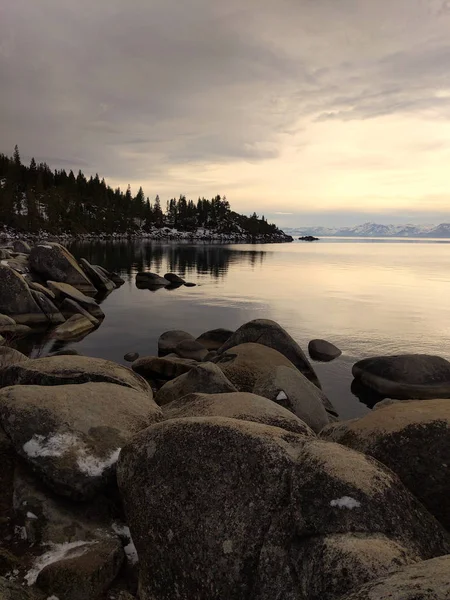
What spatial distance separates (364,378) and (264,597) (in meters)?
12.6

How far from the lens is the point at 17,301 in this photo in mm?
23594

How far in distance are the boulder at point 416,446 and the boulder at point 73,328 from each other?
17928mm

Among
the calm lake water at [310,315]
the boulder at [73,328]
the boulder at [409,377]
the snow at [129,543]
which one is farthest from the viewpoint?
the boulder at [73,328]

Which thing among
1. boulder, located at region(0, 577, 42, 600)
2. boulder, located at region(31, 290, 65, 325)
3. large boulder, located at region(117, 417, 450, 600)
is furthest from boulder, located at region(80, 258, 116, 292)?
boulder, located at region(0, 577, 42, 600)

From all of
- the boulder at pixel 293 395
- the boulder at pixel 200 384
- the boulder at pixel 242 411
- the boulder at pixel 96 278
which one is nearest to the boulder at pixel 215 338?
the boulder at pixel 293 395

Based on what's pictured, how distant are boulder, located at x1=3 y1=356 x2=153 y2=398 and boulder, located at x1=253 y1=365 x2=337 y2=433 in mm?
3248

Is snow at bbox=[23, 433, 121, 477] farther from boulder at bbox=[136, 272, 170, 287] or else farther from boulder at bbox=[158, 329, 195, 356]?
boulder at bbox=[136, 272, 170, 287]

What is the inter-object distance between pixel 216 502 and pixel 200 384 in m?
5.65

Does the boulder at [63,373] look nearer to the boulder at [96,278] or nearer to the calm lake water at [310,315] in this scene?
the calm lake water at [310,315]

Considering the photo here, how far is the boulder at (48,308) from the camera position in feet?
Result: 78.6

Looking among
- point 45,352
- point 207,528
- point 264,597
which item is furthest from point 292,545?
point 45,352

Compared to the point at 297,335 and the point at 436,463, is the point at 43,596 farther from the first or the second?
the point at 297,335

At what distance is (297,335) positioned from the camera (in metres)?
22.8

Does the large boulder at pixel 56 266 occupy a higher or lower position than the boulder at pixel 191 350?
higher
